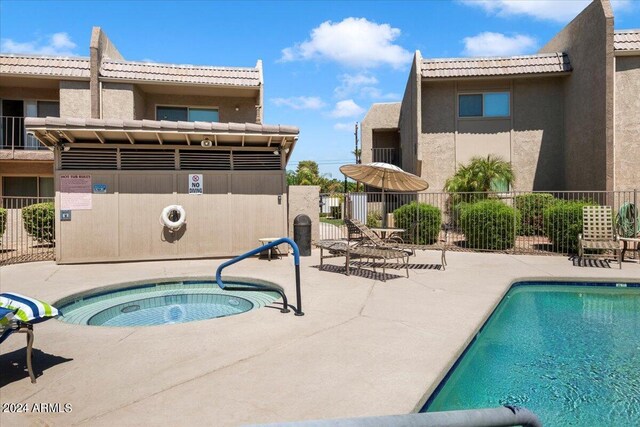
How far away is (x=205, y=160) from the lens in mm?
11961

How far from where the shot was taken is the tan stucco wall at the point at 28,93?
55.8 ft

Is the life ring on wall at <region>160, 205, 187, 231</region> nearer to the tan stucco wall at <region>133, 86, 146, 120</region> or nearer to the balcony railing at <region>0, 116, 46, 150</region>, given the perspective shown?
the tan stucco wall at <region>133, 86, 146, 120</region>

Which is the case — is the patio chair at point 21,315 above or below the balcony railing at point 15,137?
below

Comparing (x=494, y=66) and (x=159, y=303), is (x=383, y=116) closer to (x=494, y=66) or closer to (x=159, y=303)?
(x=494, y=66)

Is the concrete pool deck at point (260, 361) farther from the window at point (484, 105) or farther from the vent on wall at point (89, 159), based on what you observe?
the window at point (484, 105)

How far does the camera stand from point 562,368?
15.9 ft

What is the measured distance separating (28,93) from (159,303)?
14.4 meters

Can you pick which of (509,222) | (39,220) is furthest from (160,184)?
(509,222)

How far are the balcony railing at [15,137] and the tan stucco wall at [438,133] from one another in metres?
16.3

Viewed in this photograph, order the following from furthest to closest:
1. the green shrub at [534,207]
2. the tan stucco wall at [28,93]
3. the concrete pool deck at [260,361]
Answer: the tan stucco wall at [28,93]
the green shrub at [534,207]
the concrete pool deck at [260,361]

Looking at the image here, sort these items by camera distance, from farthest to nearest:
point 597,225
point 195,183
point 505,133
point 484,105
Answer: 1. point 484,105
2. point 505,133
3. point 195,183
4. point 597,225

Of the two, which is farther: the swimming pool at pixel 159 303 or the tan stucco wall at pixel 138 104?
the tan stucco wall at pixel 138 104

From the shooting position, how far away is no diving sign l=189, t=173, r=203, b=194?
11.8m

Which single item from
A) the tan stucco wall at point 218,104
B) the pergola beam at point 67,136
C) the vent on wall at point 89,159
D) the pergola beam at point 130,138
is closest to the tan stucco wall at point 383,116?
the tan stucco wall at point 218,104
